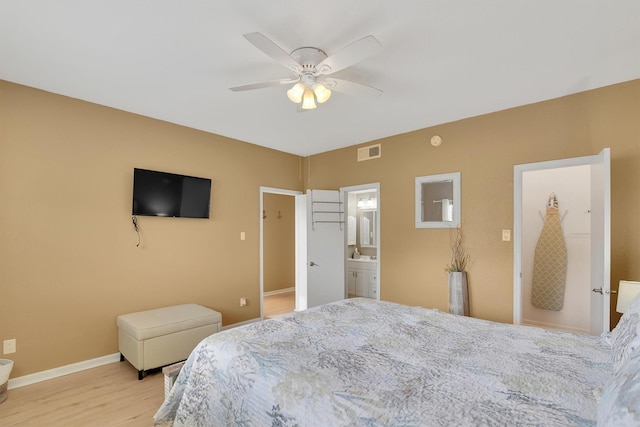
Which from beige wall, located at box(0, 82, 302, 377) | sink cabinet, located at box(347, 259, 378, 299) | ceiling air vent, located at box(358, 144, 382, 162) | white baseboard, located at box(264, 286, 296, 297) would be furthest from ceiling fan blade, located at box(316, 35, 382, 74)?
white baseboard, located at box(264, 286, 296, 297)

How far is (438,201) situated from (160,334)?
3286mm

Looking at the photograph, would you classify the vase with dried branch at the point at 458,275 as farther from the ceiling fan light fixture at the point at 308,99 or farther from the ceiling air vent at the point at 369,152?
the ceiling fan light fixture at the point at 308,99

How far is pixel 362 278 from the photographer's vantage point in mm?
5266

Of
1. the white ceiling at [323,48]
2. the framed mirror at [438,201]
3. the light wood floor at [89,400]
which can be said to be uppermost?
the white ceiling at [323,48]

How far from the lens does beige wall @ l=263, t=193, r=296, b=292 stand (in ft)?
21.4

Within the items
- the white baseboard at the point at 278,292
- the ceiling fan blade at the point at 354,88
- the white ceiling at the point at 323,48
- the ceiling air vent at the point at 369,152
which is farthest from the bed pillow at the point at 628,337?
the white baseboard at the point at 278,292

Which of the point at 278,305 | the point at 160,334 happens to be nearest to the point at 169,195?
the point at 160,334

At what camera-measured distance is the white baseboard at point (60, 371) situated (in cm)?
Result: 264

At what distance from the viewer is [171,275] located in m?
3.61

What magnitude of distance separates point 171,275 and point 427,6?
3550mm

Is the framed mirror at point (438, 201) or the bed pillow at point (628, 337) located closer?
the bed pillow at point (628, 337)

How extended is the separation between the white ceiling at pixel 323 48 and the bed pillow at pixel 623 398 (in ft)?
5.93

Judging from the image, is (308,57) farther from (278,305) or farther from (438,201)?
(278,305)

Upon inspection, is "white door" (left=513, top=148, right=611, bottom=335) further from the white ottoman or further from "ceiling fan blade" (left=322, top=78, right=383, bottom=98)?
the white ottoman
